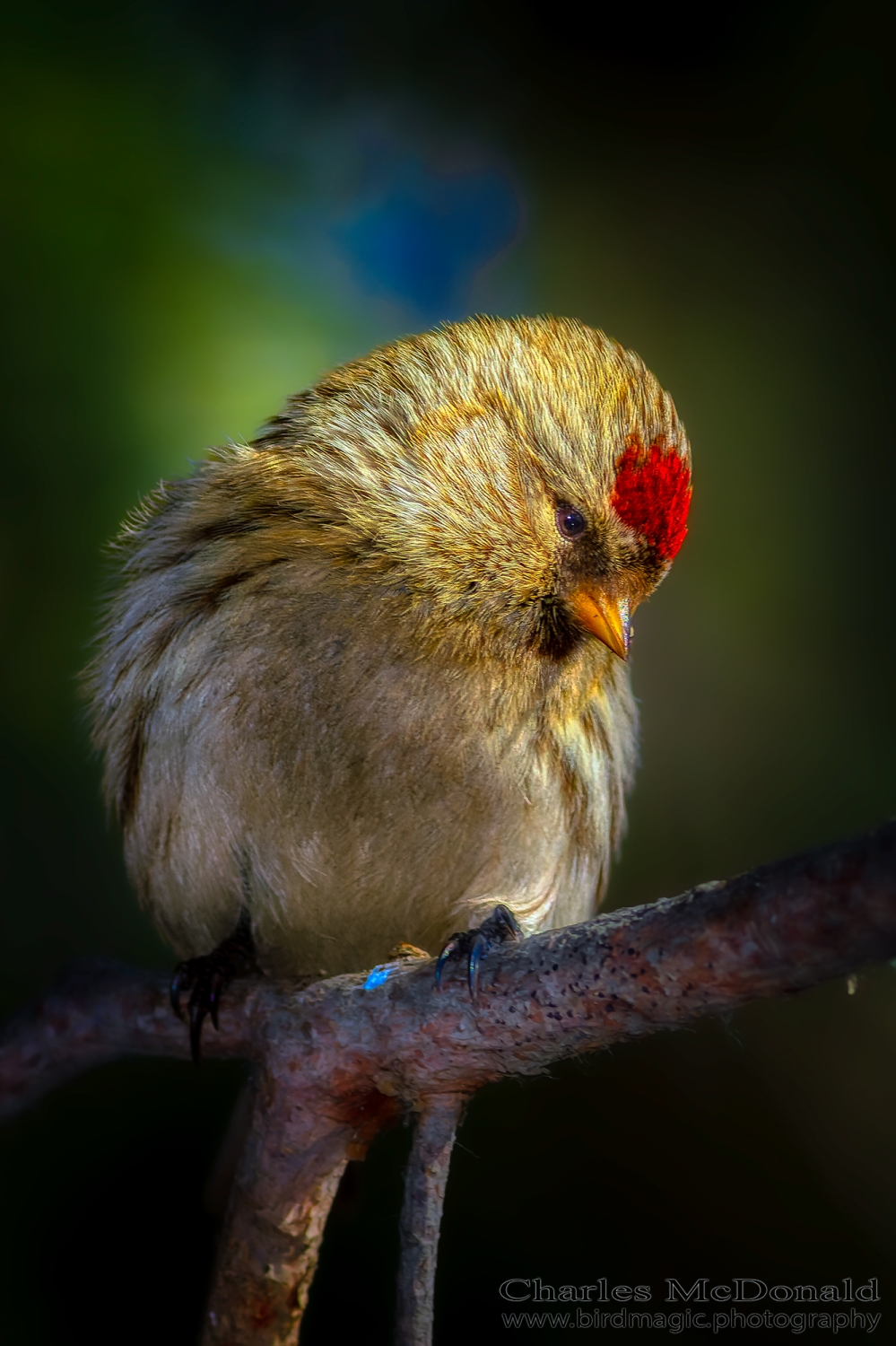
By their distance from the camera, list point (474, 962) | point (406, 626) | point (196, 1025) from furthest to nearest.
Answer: point (196, 1025) < point (406, 626) < point (474, 962)

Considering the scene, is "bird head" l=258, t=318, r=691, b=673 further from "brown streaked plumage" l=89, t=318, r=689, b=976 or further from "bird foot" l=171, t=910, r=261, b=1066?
"bird foot" l=171, t=910, r=261, b=1066

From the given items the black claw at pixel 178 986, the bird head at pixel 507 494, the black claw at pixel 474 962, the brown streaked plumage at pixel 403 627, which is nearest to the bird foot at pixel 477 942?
the black claw at pixel 474 962

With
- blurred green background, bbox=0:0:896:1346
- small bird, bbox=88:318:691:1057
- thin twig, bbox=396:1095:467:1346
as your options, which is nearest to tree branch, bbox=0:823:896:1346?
thin twig, bbox=396:1095:467:1346

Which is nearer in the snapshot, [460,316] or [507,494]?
[507,494]

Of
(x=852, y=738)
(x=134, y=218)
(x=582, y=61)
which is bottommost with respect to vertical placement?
(x=852, y=738)

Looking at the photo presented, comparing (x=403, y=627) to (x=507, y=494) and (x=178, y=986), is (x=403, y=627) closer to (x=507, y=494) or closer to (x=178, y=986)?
(x=507, y=494)

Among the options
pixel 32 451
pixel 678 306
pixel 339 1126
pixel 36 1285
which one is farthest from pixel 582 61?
pixel 36 1285

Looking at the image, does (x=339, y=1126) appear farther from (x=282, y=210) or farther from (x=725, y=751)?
(x=282, y=210)

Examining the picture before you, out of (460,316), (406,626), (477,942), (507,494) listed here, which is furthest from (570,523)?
(460,316)
